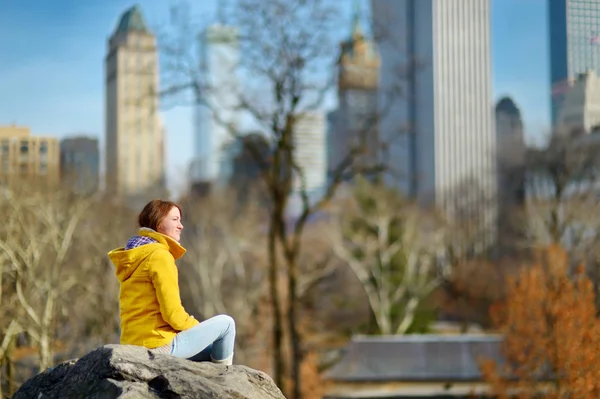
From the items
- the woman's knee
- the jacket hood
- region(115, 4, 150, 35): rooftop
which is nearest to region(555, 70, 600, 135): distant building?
the woman's knee

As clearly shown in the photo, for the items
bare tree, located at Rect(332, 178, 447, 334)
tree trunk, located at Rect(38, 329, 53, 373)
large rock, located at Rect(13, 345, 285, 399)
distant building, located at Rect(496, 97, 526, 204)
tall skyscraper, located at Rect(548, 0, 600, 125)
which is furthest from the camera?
distant building, located at Rect(496, 97, 526, 204)

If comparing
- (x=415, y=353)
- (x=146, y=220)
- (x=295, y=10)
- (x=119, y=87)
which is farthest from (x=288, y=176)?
(x=119, y=87)

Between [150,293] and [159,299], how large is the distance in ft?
0.36

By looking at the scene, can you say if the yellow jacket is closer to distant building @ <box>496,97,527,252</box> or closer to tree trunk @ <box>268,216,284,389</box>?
tree trunk @ <box>268,216,284,389</box>

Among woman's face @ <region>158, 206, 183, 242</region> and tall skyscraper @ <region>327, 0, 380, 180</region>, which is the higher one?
tall skyscraper @ <region>327, 0, 380, 180</region>

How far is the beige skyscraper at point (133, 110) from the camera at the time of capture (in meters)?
20.7

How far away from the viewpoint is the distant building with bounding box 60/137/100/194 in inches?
1243

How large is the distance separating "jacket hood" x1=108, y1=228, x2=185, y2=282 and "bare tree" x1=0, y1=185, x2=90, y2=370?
9043mm

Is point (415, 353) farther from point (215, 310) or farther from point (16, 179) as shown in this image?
point (16, 179)

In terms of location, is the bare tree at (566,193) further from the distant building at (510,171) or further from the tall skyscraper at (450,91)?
the tall skyscraper at (450,91)

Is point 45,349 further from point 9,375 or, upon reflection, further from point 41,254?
point 41,254

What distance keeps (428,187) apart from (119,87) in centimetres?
4745

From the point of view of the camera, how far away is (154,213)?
525cm

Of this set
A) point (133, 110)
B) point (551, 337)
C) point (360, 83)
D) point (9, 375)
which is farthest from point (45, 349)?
point (133, 110)
